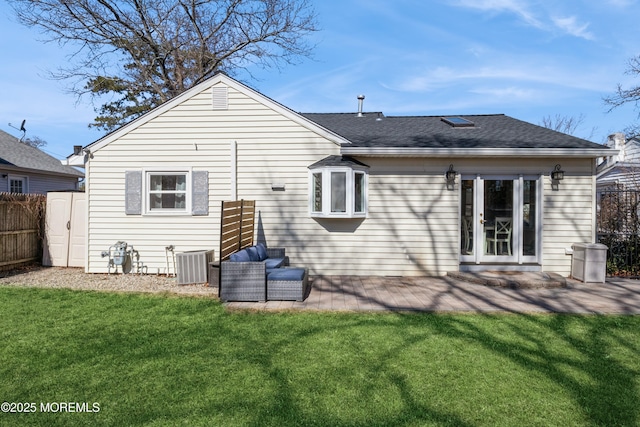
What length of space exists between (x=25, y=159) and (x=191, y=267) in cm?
1400

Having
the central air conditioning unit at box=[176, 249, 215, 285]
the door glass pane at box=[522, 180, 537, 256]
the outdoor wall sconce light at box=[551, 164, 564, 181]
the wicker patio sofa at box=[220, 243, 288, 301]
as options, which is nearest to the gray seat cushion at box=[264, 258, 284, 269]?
the wicker patio sofa at box=[220, 243, 288, 301]

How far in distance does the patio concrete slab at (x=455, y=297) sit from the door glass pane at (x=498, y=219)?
50.3 inches

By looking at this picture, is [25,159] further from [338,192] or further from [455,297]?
[455,297]

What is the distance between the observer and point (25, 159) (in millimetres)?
15672

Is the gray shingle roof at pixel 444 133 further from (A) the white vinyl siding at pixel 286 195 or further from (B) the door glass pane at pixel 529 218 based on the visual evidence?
(B) the door glass pane at pixel 529 218

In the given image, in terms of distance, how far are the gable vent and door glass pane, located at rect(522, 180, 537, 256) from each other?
683cm

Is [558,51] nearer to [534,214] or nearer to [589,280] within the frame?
[534,214]

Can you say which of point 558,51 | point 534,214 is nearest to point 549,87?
point 558,51

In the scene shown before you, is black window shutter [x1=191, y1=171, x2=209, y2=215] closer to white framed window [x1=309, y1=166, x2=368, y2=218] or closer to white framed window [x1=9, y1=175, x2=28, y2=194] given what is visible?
white framed window [x1=309, y1=166, x2=368, y2=218]

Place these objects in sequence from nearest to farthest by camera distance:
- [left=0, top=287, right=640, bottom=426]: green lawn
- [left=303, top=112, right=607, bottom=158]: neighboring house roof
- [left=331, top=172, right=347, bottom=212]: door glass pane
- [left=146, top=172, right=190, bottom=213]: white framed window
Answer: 1. [left=0, top=287, right=640, bottom=426]: green lawn
2. [left=303, top=112, right=607, bottom=158]: neighboring house roof
3. [left=331, top=172, right=347, bottom=212]: door glass pane
4. [left=146, top=172, right=190, bottom=213]: white framed window

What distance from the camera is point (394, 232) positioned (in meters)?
7.75

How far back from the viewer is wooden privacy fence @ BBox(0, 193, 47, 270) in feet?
27.0

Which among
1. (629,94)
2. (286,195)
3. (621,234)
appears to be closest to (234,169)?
(286,195)

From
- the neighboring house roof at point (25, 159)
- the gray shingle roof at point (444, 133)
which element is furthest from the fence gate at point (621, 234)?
the neighboring house roof at point (25, 159)
